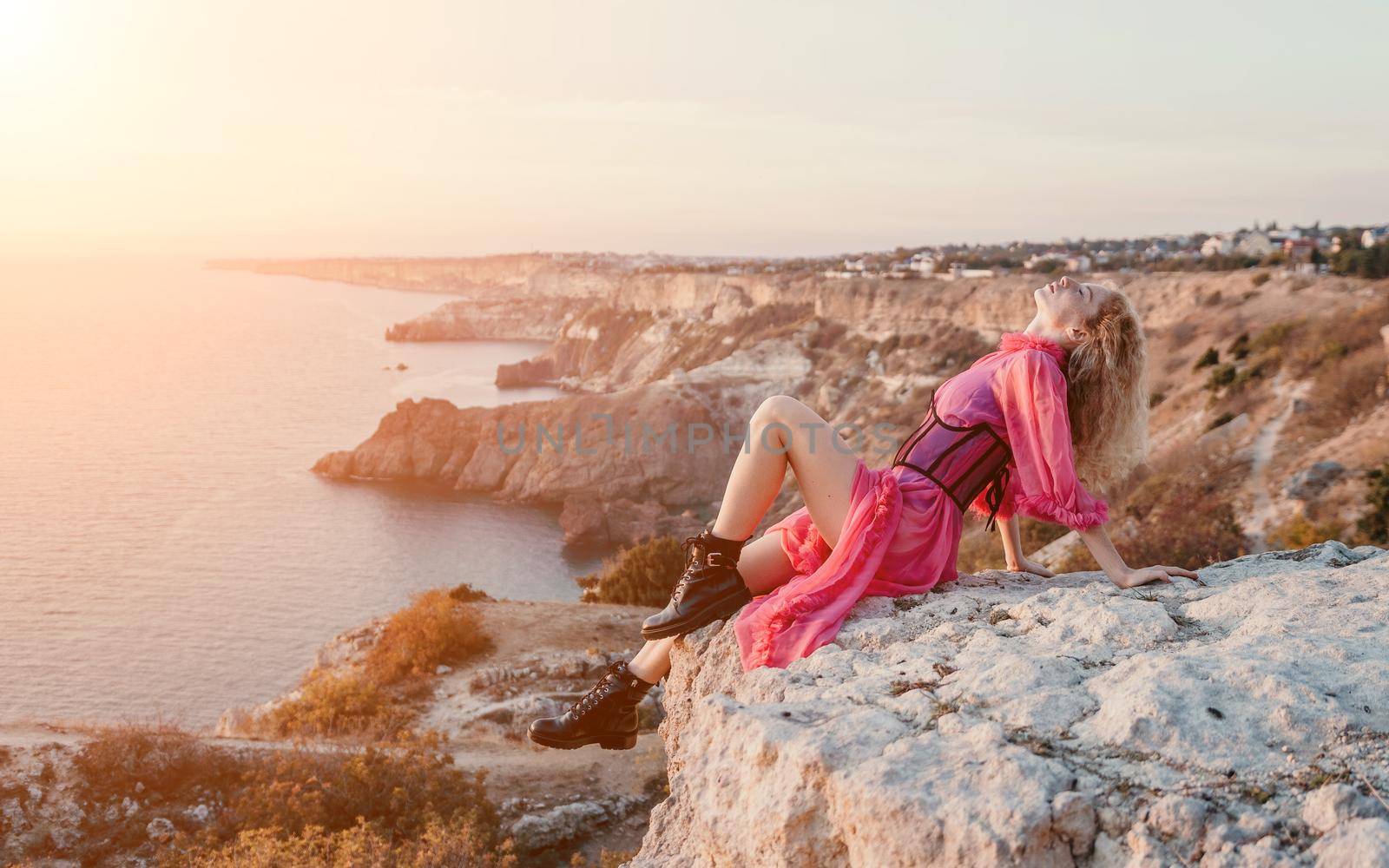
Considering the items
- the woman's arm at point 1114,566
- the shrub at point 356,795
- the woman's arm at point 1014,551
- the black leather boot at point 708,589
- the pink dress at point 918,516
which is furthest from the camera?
the shrub at point 356,795

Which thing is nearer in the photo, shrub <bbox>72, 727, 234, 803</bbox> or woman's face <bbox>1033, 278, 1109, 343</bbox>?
woman's face <bbox>1033, 278, 1109, 343</bbox>

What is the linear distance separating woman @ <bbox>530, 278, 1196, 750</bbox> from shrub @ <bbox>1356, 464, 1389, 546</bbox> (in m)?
10.0

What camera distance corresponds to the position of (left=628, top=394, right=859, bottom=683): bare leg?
12.4 ft

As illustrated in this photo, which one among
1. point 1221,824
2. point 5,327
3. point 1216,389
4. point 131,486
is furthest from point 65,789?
point 5,327

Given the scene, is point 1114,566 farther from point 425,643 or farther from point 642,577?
point 642,577

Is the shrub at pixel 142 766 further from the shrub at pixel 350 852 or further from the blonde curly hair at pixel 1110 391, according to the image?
the blonde curly hair at pixel 1110 391

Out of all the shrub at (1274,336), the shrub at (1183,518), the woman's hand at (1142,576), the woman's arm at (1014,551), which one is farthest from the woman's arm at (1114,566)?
the shrub at (1274,336)

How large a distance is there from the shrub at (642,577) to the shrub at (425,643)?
5410mm

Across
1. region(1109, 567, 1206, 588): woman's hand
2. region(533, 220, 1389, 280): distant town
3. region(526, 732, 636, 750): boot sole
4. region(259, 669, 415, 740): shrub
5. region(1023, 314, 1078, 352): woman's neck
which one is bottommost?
region(259, 669, 415, 740): shrub

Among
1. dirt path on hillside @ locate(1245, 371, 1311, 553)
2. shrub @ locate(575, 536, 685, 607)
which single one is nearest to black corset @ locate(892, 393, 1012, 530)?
dirt path on hillside @ locate(1245, 371, 1311, 553)

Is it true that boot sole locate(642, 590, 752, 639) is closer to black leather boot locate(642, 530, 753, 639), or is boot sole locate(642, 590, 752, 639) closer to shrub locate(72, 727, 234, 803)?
black leather boot locate(642, 530, 753, 639)

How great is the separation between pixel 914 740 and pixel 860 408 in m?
46.1

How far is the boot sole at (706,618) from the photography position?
3988mm

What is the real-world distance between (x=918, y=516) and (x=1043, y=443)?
61 centimetres
